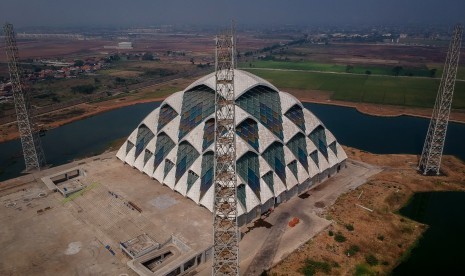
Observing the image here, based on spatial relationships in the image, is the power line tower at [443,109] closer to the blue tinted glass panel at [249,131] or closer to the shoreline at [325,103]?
the blue tinted glass panel at [249,131]

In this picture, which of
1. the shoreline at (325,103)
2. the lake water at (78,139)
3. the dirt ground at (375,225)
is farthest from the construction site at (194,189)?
the shoreline at (325,103)

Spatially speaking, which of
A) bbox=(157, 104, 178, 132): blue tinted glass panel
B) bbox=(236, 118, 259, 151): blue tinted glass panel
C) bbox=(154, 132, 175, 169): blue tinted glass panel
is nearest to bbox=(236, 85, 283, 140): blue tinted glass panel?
bbox=(236, 118, 259, 151): blue tinted glass panel

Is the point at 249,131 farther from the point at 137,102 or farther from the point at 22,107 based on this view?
the point at 137,102

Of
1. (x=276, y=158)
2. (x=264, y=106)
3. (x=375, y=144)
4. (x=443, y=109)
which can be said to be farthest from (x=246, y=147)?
(x=375, y=144)

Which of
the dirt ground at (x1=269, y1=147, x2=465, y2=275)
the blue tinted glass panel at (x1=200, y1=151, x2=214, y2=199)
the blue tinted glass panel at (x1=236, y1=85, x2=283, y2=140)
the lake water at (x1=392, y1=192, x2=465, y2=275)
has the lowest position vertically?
the lake water at (x1=392, y1=192, x2=465, y2=275)

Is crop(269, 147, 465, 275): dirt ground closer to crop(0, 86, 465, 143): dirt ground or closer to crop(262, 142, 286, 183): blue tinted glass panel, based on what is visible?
crop(262, 142, 286, 183): blue tinted glass panel

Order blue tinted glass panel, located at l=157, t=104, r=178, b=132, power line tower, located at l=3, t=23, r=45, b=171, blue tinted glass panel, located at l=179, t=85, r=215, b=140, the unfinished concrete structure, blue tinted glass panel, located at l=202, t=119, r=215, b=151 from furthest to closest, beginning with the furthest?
blue tinted glass panel, located at l=157, t=104, r=178, b=132, power line tower, located at l=3, t=23, r=45, b=171, blue tinted glass panel, located at l=179, t=85, r=215, b=140, blue tinted glass panel, located at l=202, t=119, r=215, b=151, the unfinished concrete structure

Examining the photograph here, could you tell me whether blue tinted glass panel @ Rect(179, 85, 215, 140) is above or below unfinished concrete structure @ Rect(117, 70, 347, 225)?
above
